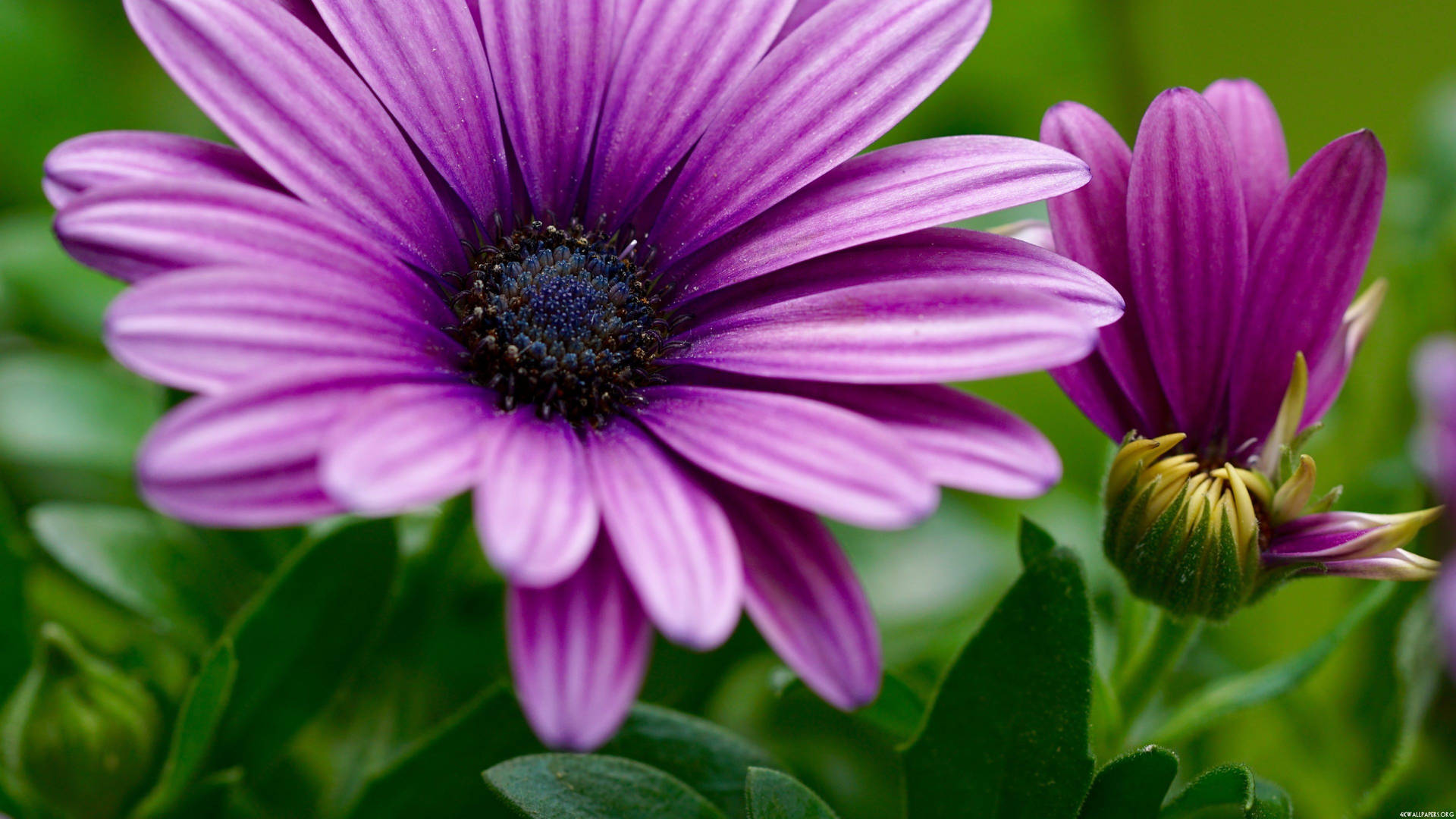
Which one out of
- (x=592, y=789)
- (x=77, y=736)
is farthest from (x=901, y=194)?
(x=77, y=736)

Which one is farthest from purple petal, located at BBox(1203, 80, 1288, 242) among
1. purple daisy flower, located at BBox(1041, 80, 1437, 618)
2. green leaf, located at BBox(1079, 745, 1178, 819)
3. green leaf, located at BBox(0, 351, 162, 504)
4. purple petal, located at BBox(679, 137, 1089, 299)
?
green leaf, located at BBox(0, 351, 162, 504)

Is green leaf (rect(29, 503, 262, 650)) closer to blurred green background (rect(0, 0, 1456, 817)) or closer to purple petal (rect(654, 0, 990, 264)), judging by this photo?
blurred green background (rect(0, 0, 1456, 817))

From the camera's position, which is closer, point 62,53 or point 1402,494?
point 1402,494

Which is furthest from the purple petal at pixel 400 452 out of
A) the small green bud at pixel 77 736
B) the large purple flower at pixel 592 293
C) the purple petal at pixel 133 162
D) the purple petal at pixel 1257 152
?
the purple petal at pixel 1257 152

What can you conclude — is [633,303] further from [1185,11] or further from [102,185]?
[1185,11]

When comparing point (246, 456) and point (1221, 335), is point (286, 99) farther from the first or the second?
point (1221, 335)

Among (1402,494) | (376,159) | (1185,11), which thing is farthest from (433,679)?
(1185,11)
